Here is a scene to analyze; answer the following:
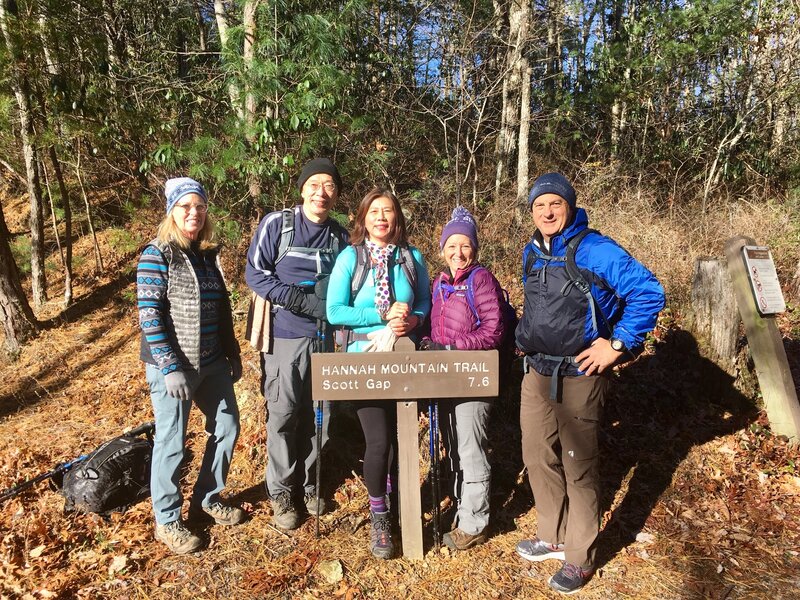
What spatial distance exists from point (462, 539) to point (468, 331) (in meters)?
1.39

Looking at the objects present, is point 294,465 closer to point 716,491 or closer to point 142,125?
point 716,491

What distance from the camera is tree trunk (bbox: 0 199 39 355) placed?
7.59 meters

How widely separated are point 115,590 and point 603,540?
3167mm

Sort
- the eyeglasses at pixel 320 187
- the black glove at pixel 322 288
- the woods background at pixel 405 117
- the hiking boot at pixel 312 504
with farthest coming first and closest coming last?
the woods background at pixel 405 117, the hiking boot at pixel 312 504, the eyeglasses at pixel 320 187, the black glove at pixel 322 288

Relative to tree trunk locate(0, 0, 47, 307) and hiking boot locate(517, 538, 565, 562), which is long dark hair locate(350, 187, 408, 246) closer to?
hiking boot locate(517, 538, 565, 562)

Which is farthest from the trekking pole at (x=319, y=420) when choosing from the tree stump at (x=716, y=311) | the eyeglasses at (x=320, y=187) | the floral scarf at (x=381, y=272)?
the tree stump at (x=716, y=311)

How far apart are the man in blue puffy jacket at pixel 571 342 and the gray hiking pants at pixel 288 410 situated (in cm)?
146

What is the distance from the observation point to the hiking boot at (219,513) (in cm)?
361

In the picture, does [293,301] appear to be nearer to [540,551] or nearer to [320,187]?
[320,187]

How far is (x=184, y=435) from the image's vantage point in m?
3.27

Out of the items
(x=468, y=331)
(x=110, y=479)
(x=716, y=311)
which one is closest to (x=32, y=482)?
(x=110, y=479)

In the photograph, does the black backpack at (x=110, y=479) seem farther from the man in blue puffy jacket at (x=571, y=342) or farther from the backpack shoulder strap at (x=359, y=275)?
the man in blue puffy jacket at (x=571, y=342)

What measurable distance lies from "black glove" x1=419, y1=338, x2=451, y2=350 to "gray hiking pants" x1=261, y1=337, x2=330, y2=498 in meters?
0.77

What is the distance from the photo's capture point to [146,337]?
9.95 feet
